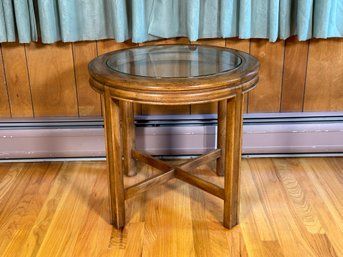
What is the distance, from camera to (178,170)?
1.60m

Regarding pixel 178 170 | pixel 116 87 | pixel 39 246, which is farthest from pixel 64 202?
pixel 116 87

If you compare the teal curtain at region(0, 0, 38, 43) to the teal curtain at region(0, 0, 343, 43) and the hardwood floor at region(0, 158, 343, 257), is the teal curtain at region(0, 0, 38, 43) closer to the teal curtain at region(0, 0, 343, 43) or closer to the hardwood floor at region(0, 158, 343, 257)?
the teal curtain at region(0, 0, 343, 43)

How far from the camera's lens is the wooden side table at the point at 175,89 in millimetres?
1243

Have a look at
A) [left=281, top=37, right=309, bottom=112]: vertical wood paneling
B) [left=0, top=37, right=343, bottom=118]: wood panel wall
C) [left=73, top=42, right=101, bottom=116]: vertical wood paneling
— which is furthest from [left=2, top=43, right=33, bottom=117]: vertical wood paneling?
[left=281, top=37, right=309, bottom=112]: vertical wood paneling

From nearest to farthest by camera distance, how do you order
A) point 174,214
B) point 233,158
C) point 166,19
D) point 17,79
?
1. point 233,158
2. point 174,214
3. point 166,19
4. point 17,79

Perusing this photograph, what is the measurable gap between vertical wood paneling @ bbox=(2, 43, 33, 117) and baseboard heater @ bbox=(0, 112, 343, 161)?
5 cm

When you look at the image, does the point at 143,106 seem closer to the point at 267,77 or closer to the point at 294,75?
the point at 267,77

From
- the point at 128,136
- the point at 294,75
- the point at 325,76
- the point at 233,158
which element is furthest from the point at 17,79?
the point at 325,76

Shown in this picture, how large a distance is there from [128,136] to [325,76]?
0.84m

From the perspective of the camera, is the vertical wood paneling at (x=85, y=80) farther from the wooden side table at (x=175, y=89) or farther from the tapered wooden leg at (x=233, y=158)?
the tapered wooden leg at (x=233, y=158)

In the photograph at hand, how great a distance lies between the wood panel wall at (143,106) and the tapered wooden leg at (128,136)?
6.2 inches

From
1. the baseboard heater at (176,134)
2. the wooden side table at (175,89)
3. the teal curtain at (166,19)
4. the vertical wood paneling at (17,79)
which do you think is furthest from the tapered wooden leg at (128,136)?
the vertical wood paneling at (17,79)

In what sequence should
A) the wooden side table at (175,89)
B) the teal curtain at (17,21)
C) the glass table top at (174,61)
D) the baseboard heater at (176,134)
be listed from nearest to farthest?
the wooden side table at (175,89), the glass table top at (174,61), the teal curtain at (17,21), the baseboard heater at (176,134)

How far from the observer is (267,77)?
1.84 meters
